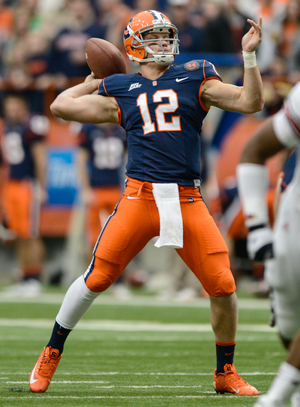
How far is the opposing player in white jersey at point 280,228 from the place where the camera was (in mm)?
2598

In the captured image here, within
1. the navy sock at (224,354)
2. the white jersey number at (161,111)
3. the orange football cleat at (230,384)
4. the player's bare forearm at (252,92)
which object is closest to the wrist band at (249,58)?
the player's bare forearm at (252,92)

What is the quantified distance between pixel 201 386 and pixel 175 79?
1575 mm

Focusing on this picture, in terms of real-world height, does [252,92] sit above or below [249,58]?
below

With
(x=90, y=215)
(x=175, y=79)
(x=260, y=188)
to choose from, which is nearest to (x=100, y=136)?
(x=90, y=215)

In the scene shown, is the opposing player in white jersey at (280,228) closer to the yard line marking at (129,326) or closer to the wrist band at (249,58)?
the wrist band at (249,58)

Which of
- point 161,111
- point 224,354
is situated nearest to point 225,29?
point 161,111

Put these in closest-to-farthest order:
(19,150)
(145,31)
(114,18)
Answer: (145,31) < (19,150) < (114,18)

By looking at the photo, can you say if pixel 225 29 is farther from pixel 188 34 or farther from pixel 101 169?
pixel 101 169

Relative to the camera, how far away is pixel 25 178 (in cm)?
923

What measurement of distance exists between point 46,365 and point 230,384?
A: 2.99 ft

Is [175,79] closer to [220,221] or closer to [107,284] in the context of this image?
[107,284]

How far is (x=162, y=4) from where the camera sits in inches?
486

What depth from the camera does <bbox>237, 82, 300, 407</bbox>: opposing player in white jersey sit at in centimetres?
260

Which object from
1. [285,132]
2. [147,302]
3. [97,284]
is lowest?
[147,302]
